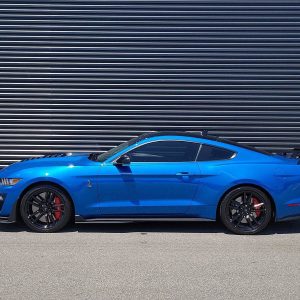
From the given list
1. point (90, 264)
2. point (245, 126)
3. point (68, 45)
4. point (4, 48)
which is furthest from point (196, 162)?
point (4, 48)

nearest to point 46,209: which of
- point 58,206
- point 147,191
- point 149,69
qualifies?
point 58,206

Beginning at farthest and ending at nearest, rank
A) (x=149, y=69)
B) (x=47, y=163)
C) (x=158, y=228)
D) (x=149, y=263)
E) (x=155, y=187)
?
(x=149, y=69) < (x=158, y=228) < (x=47, y=163) < (x=155, y=187) < (x=149, y=263)

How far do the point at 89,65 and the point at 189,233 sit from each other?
4.62 meters

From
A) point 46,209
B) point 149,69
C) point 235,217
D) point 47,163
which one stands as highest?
point 149,69

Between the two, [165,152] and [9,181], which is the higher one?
[165,152]

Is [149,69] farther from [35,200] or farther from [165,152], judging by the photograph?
[35,200]

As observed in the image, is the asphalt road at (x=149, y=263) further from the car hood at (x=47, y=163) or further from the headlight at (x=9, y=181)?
the car hood at (x=47, y=163)

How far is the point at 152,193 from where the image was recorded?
22.8 feet

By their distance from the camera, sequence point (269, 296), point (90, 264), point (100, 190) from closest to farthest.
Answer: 1. point (269, 296)
2. point (90, 264)
3. point (100, 190)

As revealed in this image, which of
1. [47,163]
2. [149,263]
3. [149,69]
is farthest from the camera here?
[149,69]

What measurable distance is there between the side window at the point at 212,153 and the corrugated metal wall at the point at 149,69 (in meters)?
3.22

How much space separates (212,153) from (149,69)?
372 cm

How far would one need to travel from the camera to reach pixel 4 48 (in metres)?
10.4

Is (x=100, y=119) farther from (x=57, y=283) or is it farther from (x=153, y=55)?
(x=57, y=283)
